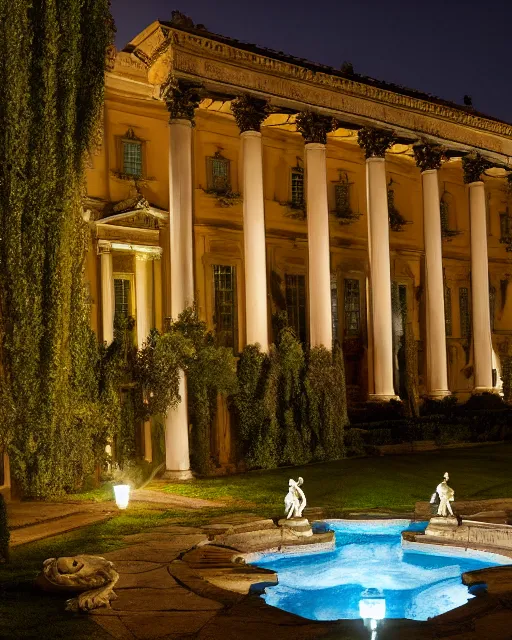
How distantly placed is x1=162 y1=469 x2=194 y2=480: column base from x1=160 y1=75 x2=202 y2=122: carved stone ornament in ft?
36.4

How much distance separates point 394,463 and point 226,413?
5250 mm

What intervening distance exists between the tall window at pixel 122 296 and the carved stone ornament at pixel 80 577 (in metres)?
19.0

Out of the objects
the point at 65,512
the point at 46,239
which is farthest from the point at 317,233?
the point at 65,512

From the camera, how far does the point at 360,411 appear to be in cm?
2809

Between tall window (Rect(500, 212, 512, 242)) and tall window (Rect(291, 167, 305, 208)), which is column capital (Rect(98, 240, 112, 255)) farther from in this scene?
tall window (Rect(500, 212, 512, 242))

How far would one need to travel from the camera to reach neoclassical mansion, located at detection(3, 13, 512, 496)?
83.0 feet

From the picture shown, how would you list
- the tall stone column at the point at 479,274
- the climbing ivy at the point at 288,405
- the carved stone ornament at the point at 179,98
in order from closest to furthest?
the climbing ivy at the point at 288,405, the carved stone ornament at the point at 179,98, the tall stone column at the point at 479,274

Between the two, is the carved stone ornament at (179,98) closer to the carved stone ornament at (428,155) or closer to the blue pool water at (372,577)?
the carved stone ornament at (428,155)

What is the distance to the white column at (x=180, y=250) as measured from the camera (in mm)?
21828

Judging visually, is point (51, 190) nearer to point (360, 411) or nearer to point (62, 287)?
point (62, 287)

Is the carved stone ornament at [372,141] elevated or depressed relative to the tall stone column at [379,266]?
elevated

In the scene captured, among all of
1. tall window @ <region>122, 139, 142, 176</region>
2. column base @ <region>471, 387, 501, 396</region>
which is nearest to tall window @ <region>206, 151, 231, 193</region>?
tall window @ <region>122, 139, 142, 176</region>

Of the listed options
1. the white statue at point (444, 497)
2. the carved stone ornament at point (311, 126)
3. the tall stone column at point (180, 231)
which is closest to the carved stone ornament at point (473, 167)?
the carved stone ornament at point (311, 126)

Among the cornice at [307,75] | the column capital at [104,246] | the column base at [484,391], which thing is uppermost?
the cornice at [307,75]
